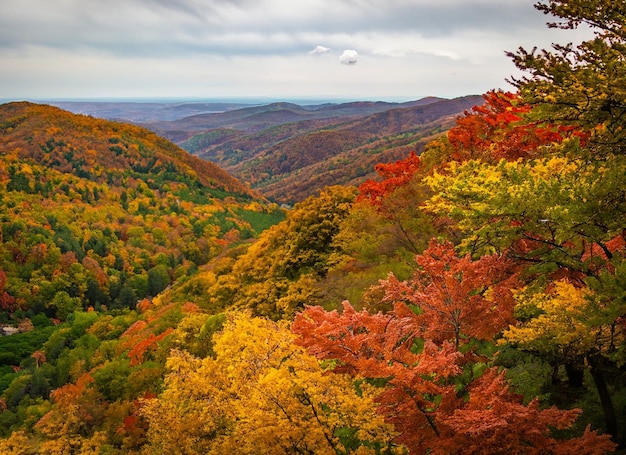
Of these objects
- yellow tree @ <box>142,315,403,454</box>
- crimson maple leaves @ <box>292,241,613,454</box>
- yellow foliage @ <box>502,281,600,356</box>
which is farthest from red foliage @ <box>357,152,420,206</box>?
yellow foliage @ <box>502,281,600,356</box>

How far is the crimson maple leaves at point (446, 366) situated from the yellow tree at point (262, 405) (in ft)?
6.57

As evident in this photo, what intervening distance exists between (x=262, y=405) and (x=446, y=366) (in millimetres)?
5719

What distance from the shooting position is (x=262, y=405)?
12250mm

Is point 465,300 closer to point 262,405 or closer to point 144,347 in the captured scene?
point 262,405

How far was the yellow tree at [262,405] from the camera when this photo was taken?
12.0m

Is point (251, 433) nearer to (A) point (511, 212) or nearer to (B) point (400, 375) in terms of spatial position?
(B) point (400, 375)

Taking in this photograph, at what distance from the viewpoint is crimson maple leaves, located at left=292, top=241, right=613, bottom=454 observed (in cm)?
820

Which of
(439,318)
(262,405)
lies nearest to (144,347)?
(262,405)

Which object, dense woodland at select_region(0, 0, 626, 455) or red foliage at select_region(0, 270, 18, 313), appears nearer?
dense woodland at select_region(0, 0, 626, 455)

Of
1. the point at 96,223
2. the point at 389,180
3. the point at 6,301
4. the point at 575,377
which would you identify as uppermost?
the point at 389,180

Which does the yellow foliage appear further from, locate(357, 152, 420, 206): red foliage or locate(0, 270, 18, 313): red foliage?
locate(0, 270, 18, 313): red foliage

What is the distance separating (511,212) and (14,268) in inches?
5164

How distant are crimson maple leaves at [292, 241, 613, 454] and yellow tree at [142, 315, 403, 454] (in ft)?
6.57

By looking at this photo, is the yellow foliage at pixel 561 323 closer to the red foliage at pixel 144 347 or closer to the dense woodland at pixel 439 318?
the dense woodland at pixel 439 318
